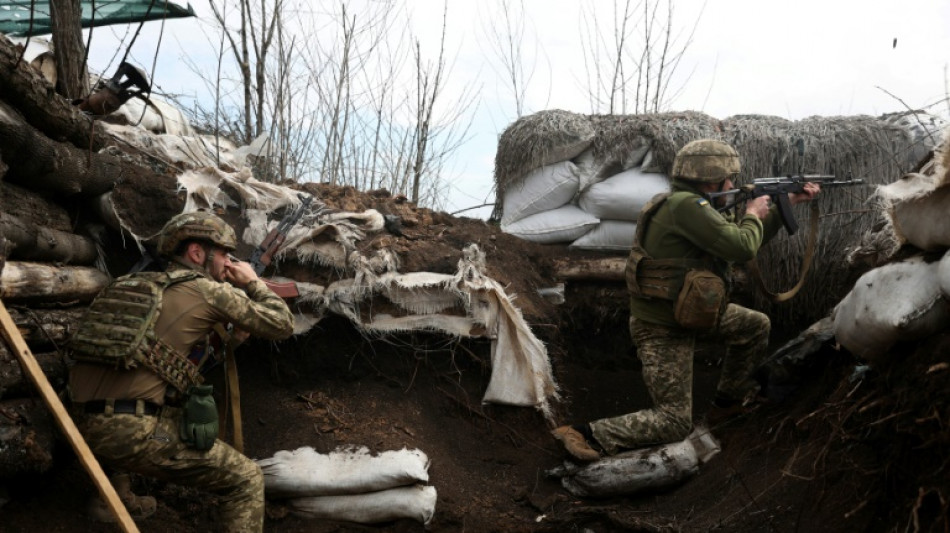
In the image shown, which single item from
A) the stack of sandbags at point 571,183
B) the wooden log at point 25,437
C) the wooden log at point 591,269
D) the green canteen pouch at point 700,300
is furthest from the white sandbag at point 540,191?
the wooden log at point 25,437

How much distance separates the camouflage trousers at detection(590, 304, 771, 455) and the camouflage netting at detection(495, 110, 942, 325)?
34.8 inches

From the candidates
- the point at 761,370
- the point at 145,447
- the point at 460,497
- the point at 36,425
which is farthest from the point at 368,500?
the point at 761,370

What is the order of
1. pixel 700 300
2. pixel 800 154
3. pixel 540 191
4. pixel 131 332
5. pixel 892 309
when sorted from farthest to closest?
pixel 540 191 → pixel 800 154 → pixel 700 300 → pixel 131 332 → pixel 892 309

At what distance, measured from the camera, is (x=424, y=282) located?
15.1ft

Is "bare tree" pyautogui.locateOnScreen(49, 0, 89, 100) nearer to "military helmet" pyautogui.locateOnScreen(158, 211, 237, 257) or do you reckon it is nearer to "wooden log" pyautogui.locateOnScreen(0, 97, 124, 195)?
"wooden log" pyautogui.locateOnScreen(0, 97, 124, 195)

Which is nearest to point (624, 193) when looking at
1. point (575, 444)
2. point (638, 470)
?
point (575, 444)

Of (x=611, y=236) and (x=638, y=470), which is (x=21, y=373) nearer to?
(x=638, y=470)

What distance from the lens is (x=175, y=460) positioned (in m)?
3.22

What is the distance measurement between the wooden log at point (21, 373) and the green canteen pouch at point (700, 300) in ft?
9.75

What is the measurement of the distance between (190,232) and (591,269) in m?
2.84

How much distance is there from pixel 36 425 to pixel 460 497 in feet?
6.52

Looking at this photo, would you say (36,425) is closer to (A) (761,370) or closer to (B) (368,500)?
(B) (368,500)

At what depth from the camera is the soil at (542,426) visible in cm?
280

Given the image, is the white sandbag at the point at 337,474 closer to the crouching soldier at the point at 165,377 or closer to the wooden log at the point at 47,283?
the crouching soldier at the point at 165,377
